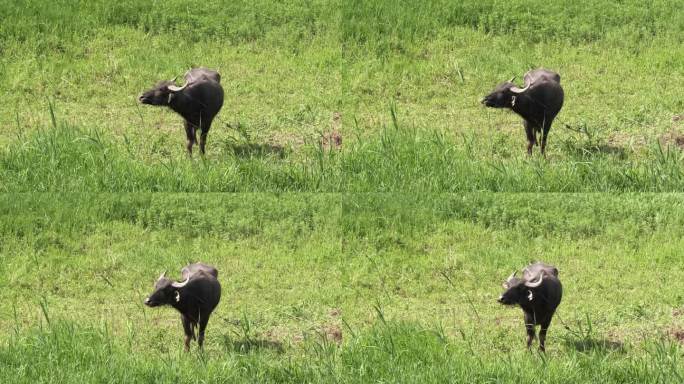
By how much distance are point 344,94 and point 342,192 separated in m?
2.53

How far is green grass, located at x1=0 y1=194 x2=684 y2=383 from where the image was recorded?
1357 cm

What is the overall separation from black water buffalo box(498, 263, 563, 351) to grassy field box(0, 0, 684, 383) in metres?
0.33

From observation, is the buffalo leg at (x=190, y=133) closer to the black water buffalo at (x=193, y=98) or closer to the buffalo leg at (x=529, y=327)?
the black water buffalo at (x=193, y=98)

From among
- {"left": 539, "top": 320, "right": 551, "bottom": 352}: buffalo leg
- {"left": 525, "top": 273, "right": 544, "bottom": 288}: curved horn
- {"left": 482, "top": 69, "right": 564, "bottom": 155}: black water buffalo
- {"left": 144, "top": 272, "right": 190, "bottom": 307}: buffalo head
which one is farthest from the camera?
{"left": 482, "top": 69, "right": 564, "bottom": 155}: black water buffalo

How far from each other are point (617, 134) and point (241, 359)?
244 inches

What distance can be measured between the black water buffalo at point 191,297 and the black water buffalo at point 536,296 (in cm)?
224

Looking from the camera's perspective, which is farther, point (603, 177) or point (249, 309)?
point (603, 177)

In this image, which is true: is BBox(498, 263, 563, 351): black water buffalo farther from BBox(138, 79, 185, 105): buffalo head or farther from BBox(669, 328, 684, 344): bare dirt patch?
BBox(138, 79, 185, 105): buffalo head

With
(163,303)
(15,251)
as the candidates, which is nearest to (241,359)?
(163,303)

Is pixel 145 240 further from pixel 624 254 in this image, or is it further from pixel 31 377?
pixel 624 254

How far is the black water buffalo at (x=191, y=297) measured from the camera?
548 inches

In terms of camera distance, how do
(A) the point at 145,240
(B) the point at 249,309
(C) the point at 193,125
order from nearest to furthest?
(B) the point at 249,309 → (A) the point at 145,240 → (C) the point at 193,125

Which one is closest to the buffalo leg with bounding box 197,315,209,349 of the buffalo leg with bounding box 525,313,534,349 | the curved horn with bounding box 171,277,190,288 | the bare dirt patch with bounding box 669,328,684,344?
the curved horn with bounding box 171,277,190,288

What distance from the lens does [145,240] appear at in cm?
1623
